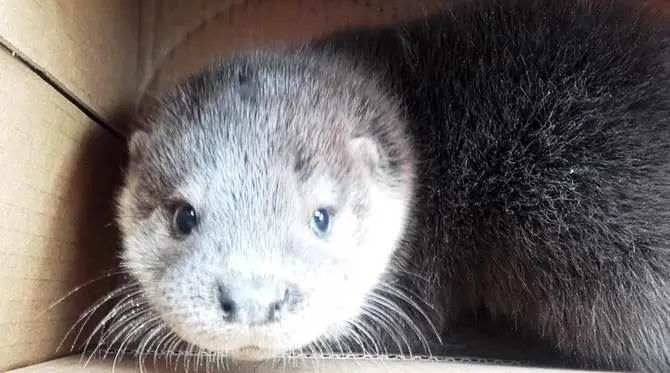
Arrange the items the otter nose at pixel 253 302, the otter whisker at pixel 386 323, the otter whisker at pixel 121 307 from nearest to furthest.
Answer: the otter nose at pixel 253 302 → the otter whisker at pixel 121 307 → the otter whisker at pixel 386 323

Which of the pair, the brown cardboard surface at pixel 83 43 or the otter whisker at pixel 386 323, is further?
the otter whisker at pixel 386 323

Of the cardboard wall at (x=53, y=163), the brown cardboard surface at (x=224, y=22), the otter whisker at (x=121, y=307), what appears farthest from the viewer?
the brown cardboard surface at (x=224, y=22)

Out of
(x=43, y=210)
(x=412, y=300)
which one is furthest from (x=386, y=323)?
(x=43, y=210)

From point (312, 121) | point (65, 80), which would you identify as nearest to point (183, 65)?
point (65, 80)

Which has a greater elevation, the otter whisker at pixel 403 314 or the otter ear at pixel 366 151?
the otter ear at pixel 366 151

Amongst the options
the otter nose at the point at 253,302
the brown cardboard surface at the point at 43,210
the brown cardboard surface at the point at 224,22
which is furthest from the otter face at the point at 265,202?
the brown cardboard surface at the point at 224,22

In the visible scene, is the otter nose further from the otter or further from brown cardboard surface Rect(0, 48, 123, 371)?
brown cardboard surface Rect(0, 48, 123, 371)

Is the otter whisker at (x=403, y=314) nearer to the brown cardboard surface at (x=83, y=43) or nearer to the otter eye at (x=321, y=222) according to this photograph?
the otter eye at (x=321, y=222)
